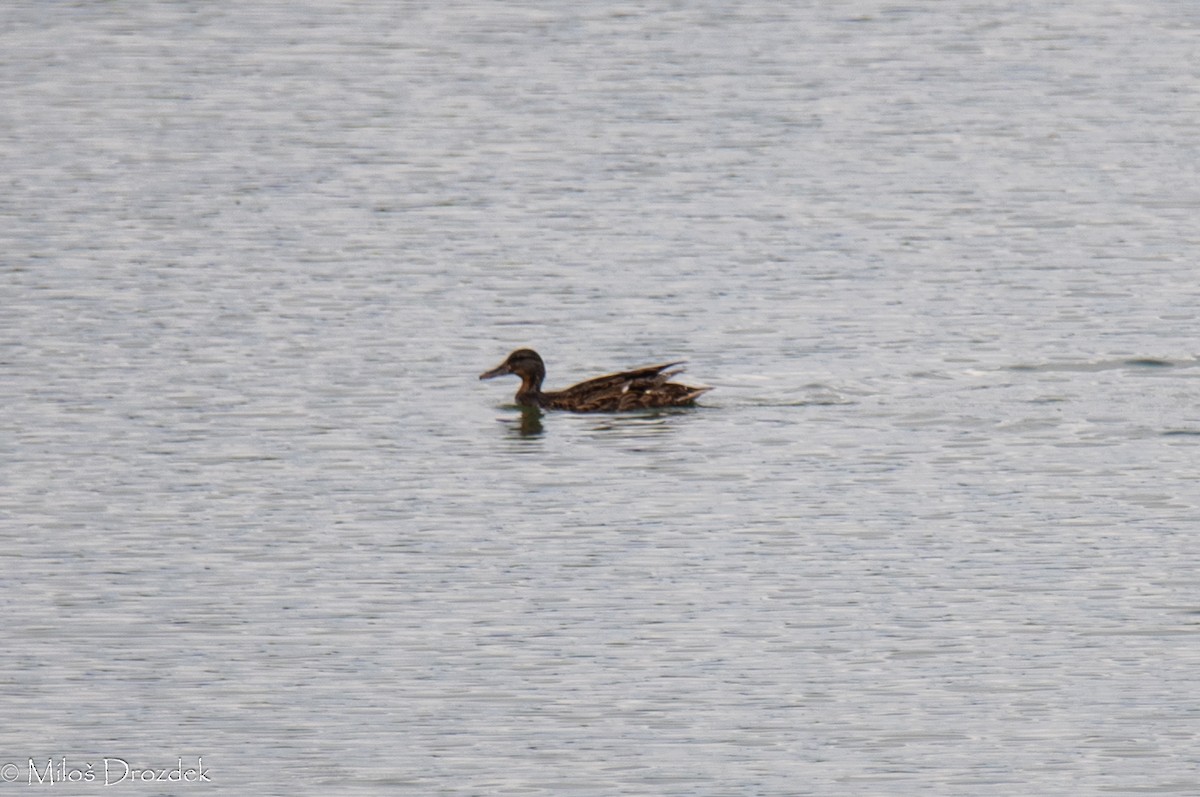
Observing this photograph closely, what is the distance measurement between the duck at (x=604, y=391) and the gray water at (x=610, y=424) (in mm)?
188

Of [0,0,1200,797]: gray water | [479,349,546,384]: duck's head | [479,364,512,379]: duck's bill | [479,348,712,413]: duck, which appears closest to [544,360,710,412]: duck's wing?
[479,348,712,413]: duck

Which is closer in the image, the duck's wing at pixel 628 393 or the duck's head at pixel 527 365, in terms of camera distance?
the duck's wing at pixel 628 393

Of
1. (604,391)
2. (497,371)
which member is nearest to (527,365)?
(497,371)

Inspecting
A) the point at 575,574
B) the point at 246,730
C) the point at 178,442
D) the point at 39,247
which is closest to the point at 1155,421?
the point at 575,574

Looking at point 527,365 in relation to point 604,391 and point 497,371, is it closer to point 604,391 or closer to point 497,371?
point 497,371

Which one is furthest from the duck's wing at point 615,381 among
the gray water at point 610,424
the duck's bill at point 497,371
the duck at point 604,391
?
the duck's bill at point 497,371

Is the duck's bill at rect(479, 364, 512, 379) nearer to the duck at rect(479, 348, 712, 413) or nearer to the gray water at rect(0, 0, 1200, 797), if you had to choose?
the duck at rect(479, 348, 712, 413)

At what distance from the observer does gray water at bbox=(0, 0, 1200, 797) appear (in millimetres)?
12078

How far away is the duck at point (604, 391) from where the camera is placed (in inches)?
778

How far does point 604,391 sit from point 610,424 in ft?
0.91

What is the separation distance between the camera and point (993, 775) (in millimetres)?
11234

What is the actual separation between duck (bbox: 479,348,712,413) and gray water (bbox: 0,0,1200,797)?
0.19 metres

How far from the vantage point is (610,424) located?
19.8 m

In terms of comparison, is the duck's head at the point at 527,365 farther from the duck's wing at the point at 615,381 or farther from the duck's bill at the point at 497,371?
the duck's wing at the point at 615,381
